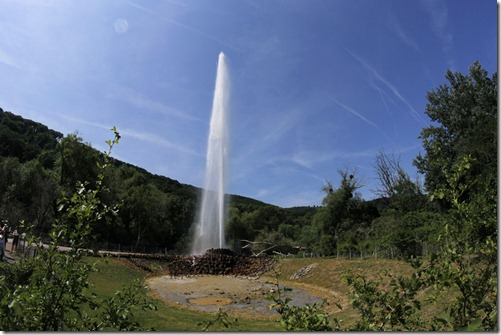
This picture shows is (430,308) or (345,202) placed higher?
(345,202)

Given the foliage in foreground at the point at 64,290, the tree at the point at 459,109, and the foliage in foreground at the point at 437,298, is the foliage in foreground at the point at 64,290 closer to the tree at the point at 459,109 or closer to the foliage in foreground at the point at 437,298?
the foliage in foreground at the point at 437,298

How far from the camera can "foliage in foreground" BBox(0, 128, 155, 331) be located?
2135 mm

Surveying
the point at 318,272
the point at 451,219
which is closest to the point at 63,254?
the point at 451,219

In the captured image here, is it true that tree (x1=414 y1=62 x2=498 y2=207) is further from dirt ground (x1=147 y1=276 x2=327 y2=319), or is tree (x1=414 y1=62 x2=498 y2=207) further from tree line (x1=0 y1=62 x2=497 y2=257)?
dirt ground (x1=147 y1=276 x2=327 y2=319)

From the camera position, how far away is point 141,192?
43.5m

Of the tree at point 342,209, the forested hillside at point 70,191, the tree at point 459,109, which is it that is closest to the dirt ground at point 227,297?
the forested hillside at point 70,191

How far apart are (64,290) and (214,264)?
23.4 m

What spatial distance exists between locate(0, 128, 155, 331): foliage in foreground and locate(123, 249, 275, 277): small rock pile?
70.5 feet

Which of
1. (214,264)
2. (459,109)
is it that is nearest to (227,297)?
(214,264)

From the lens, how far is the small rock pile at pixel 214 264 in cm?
2373

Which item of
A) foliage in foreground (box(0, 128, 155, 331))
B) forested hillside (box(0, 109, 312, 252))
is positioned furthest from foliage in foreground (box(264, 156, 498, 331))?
forested hillside (box(0, 109, 312, 252))

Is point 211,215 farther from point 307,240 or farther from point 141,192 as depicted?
point 141,192

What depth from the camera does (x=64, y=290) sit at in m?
2.21

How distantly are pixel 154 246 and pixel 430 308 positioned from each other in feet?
136
